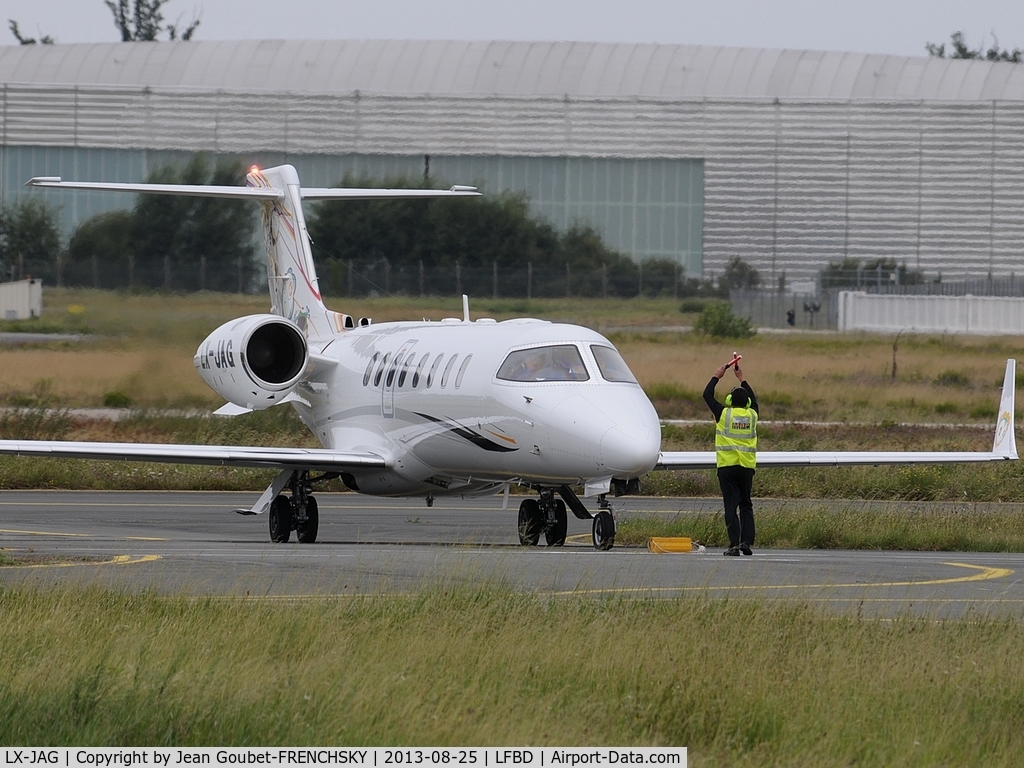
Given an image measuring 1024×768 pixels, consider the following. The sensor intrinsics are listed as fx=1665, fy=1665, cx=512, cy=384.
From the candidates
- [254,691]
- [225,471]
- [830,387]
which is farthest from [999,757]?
[830,387]

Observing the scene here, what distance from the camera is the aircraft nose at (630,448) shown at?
16953mm

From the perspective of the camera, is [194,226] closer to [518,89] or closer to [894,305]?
[518,89]

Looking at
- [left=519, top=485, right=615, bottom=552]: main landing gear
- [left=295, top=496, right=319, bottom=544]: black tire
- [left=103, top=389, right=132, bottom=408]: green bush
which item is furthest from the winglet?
[left=103, top=389, right=132, bottom=408]: green bush

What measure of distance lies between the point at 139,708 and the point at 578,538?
13.3 metres

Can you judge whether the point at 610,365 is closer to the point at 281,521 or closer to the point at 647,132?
the point at 281,521

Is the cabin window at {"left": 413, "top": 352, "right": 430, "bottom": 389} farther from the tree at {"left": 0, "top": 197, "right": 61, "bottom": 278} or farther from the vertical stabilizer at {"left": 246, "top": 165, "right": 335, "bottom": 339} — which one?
the tree at {"left": 0, "top": 197, "right": 61, "bottom": 278}

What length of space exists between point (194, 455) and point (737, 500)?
6481 millimetres

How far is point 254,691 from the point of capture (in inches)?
324

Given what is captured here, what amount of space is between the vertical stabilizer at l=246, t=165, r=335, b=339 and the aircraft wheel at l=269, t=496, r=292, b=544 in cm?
489

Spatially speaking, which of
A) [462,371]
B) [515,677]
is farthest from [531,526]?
[515,677]

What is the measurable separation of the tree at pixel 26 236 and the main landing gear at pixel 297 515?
37.7 m

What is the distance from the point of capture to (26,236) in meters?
61.0
